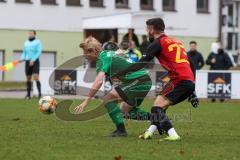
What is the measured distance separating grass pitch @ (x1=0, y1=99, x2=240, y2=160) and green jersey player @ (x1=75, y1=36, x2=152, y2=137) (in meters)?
0.38

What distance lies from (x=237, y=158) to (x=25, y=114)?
9382mm

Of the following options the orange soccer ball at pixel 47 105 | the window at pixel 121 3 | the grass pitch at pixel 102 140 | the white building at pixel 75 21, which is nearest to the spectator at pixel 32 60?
the grass pitch at pixel 102 140

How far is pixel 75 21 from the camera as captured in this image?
5081 cm

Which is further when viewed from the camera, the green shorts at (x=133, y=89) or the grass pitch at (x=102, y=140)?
the green shorts at (x=133, y=89)

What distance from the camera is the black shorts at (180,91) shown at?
13.1 metres

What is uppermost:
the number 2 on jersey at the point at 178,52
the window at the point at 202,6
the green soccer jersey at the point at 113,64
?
the window at the point at 202,6

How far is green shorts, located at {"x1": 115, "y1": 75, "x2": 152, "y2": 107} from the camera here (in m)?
14.0

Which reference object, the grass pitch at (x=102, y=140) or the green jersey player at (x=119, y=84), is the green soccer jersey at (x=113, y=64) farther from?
the grass pitch at (x=102, y=140)

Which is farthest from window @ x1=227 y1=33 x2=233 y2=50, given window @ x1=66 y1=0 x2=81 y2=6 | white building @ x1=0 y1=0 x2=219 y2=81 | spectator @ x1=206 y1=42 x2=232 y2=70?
spectator @ x1=206 y1=42 x2=232 y2=70

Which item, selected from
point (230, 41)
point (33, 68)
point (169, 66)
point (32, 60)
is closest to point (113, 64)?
point (169, 66)

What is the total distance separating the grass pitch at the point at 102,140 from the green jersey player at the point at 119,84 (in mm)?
382

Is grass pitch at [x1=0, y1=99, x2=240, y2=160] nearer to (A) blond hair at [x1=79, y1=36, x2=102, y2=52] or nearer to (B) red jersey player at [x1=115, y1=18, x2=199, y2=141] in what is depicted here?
(B) red jersey player at [x1=115, y1=18, x2=199, y2=141]

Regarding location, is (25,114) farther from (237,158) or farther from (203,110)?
(237,158)

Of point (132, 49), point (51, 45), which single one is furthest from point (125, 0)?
point (132, 49)
